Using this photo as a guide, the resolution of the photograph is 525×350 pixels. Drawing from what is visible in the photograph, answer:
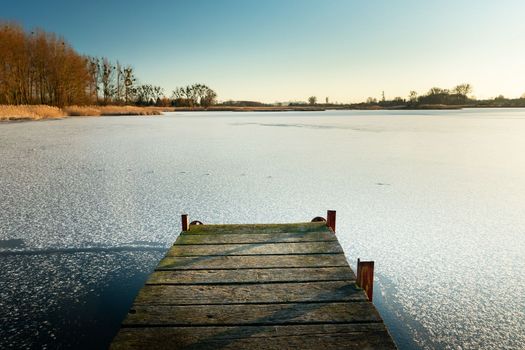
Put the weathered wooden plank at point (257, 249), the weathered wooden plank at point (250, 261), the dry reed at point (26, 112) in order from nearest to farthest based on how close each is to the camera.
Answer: the weathered wooden plank at point (250, 261)
the weathered wooden plank at point (257, 249)
the dry reed at point (26, 112)

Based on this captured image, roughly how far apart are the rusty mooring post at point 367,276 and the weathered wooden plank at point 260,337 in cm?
30

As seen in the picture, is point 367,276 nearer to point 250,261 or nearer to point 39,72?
point 250,261

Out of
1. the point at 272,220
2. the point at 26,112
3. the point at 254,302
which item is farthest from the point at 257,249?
the point at 26,112

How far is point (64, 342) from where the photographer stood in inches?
78.4

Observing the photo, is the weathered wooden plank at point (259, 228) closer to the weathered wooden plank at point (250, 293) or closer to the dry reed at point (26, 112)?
the weathered wooden plank at point (250, 293)

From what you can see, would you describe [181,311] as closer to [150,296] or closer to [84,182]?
[150,296]

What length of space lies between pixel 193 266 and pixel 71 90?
42.2m

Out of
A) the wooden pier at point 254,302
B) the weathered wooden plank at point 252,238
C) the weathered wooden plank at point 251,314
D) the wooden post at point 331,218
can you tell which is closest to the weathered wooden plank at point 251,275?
the wooden pier at point 254,302

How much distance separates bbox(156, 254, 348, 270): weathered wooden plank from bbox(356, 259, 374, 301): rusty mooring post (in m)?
0.41

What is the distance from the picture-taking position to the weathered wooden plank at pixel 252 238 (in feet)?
9.57

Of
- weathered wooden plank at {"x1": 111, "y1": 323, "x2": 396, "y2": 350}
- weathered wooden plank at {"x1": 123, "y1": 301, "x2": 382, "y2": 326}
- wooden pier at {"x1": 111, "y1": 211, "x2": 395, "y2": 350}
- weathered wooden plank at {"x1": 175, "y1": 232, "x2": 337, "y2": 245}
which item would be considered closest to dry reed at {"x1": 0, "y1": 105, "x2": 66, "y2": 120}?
weathered wooden plank at {"x1": 175, "y1": 232, "x2": 337, "y2": 245}

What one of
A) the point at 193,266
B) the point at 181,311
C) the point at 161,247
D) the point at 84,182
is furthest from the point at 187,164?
the point at 181,311

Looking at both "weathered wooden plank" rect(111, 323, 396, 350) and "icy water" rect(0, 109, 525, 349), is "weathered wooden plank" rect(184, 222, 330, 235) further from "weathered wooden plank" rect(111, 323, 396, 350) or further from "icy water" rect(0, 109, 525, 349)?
"weathered wooden plank" rect(111, 323, 396, 350)

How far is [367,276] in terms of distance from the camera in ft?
6.56
